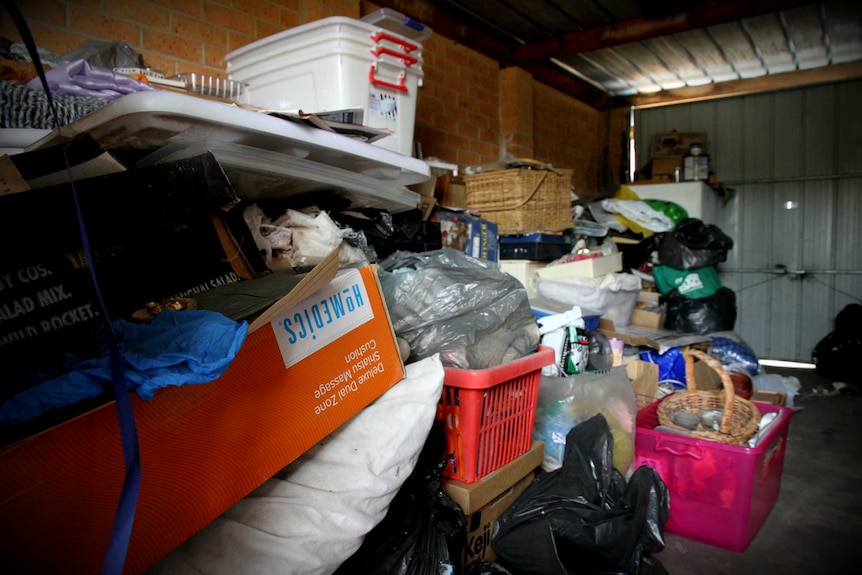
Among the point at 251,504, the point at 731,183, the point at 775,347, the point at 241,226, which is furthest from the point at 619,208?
the point at 251,504

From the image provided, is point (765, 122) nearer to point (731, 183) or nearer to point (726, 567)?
point (731, 183)

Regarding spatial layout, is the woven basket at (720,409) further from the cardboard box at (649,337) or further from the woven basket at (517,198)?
the woven basket at (517,198)

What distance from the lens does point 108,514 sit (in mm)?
654

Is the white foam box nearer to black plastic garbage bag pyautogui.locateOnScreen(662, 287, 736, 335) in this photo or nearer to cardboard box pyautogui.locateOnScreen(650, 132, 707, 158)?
black plastic garbage bag pyautogui.locateOnScreen(662, 287, 736, 335)

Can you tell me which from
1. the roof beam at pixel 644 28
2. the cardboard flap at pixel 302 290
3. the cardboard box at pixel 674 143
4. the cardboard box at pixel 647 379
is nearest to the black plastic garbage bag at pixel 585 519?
the cardboard box at pixel 647 379

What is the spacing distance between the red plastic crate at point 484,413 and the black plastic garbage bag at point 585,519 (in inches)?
6.2

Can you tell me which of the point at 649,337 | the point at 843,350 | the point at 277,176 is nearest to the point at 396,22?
the point at 277,176

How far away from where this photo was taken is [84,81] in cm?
126

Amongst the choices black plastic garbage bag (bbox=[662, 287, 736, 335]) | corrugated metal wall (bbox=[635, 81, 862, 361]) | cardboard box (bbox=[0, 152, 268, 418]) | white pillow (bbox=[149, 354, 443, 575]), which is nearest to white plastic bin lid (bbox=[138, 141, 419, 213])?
cardboard box (bbox=[0, 152, 268, 418])

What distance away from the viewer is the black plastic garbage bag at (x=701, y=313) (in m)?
3.84

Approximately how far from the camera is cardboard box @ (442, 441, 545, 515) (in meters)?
1.30

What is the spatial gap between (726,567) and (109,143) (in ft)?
7.00

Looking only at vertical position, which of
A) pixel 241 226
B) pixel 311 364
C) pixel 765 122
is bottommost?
pixel 311 364

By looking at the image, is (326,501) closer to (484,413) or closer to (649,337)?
(484,413)
